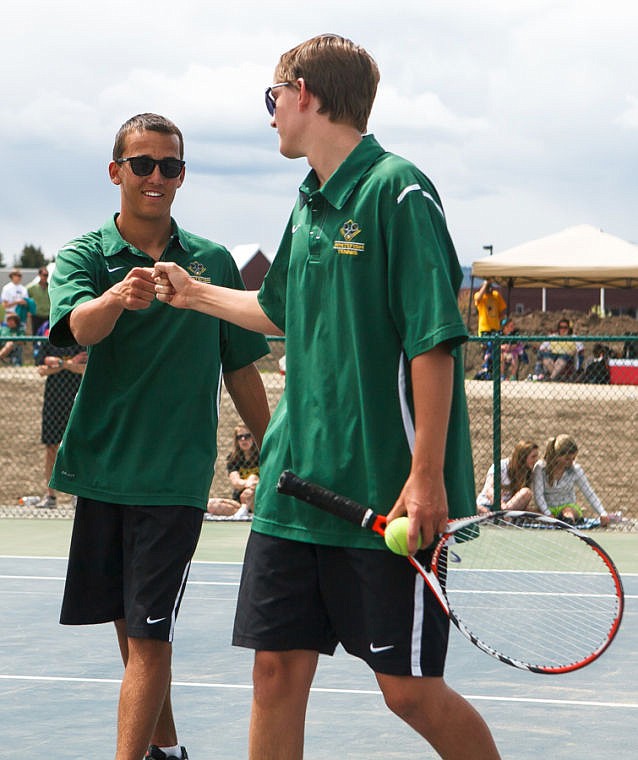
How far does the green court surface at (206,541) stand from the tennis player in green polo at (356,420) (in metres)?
6.52

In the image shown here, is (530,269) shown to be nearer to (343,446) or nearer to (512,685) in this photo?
(512,685)

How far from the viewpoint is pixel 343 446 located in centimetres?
336

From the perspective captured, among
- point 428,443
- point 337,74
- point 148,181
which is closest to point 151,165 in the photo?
point 148,181

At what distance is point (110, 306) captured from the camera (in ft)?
13.0

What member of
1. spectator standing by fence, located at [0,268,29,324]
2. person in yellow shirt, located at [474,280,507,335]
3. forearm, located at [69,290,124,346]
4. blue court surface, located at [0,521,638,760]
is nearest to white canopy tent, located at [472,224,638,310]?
person in yellow shirt, located at [474,280,507,335]

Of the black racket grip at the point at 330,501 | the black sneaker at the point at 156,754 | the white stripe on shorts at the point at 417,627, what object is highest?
the black racket grip at the point at 330,501

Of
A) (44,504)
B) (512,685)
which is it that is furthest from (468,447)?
(44,504)

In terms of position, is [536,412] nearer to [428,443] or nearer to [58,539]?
[58,539]

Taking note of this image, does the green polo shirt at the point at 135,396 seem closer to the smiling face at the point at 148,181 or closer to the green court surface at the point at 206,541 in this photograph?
the smiling face at the point at 148,181

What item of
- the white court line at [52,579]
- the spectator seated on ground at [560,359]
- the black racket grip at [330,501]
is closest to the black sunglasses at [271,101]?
the black racket grip at [330,501]

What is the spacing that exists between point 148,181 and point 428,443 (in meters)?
1.55

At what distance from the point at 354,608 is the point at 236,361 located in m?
1.42

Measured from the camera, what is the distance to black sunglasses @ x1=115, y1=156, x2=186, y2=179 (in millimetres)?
4273

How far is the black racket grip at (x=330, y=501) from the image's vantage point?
3.28 meters
